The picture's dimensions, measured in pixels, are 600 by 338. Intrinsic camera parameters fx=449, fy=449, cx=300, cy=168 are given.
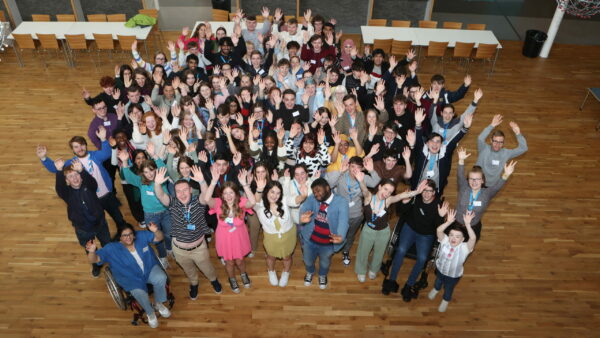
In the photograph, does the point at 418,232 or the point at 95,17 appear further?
the point at 95,17

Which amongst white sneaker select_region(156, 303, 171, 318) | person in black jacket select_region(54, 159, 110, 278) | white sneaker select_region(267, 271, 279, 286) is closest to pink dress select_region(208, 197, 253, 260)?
white sneaker select_region(267, 271, 279, 286)

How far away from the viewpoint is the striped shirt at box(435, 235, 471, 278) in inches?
178

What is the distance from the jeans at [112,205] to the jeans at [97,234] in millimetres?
243

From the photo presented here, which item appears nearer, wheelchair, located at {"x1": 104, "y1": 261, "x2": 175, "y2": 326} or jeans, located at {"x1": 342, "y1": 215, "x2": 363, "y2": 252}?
wheelchair, located at {"x1": 104, "y1": 261, "x2": 175, "y2": 326}

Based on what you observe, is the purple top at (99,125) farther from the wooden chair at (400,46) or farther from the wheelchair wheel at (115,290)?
the wooden chair at (400,46)

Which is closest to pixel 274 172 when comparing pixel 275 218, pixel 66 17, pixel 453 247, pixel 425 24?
pixel 275 218

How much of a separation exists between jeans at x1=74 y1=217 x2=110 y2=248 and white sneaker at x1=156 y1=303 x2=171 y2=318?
1136mm

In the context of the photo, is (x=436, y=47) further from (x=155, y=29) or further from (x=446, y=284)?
(x=155, y=29)

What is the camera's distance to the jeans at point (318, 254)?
489cm

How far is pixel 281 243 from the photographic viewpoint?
4.84 meters

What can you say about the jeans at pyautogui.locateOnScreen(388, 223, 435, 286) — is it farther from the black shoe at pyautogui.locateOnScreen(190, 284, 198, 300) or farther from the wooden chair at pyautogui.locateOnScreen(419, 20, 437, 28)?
the wooden chair at pyautogui.locateOnScreen(419, 20, 437, 28)


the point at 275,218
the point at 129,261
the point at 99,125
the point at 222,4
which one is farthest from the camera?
the point at 222,4

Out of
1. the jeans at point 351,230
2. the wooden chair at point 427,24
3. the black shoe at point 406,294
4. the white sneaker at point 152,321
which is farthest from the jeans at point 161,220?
the wooden chair at point 427,24

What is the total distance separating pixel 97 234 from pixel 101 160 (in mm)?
916
